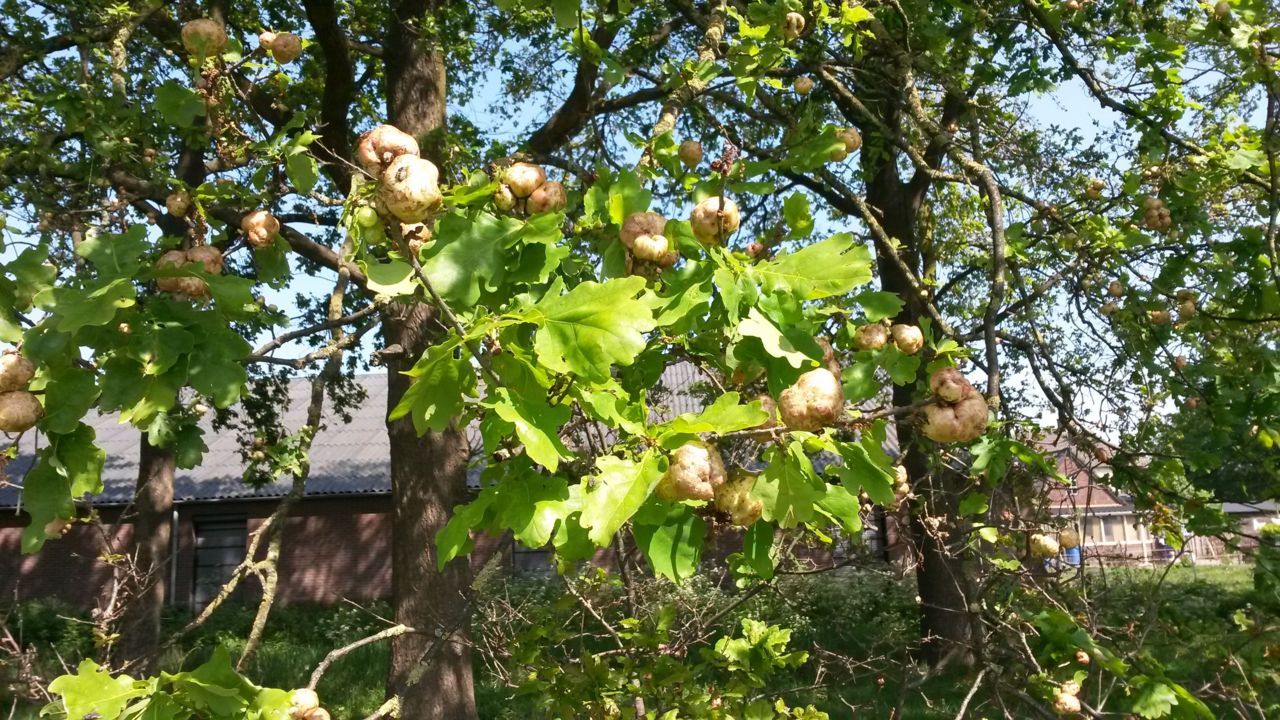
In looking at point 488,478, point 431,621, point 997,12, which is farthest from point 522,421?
point 997,12

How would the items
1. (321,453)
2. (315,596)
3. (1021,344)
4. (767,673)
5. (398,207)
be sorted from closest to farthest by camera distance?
(398,207)
(1021,344)
(767,673)
(315,596)
(321,453)

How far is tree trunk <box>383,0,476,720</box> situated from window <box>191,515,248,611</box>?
1323 centimetres

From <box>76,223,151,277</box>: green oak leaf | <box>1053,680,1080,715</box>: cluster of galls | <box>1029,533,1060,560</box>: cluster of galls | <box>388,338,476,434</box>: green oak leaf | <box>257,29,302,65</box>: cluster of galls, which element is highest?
<box>257,29,302,65</box>: cluster of galls

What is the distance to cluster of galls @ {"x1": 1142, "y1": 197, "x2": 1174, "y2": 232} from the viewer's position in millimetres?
4160

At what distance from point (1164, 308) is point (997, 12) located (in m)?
2.14

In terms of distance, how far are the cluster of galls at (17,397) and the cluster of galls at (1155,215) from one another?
448 cm

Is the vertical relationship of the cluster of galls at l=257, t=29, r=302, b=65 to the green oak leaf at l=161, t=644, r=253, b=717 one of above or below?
above

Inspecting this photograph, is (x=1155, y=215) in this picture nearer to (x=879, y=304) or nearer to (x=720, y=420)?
(x=879, y=304)

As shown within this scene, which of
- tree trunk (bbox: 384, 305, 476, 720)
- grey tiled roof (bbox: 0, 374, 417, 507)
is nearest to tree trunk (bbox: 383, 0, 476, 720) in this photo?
tree trunk (bbox: 384, 305, 476, 720)

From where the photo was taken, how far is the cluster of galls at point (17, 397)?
1.83 meters

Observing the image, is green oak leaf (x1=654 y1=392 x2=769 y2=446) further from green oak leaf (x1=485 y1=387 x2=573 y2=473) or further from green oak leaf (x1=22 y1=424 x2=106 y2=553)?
green oak leaf (x1=22 y1=424 x2=106 y2=553)

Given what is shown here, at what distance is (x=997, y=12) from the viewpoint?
18.0 feet

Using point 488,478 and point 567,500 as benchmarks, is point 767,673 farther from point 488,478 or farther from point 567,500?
point 567,500

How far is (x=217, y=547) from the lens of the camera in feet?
57.9
